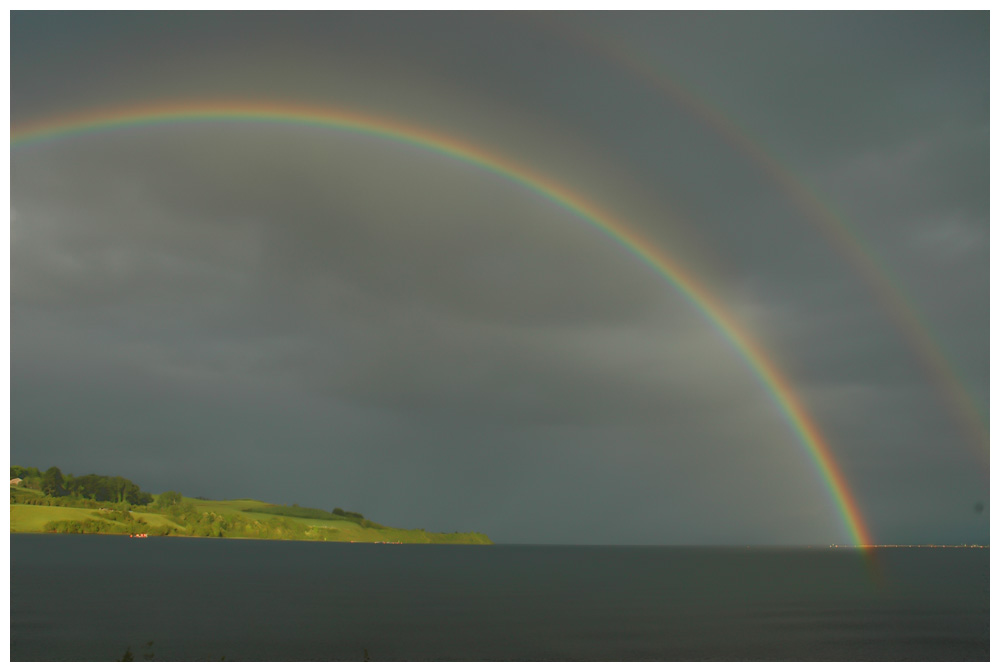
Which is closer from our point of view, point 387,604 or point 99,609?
point 99,609

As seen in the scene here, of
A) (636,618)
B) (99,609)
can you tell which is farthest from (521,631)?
(99,609)

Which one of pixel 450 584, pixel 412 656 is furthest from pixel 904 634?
pixel 450 584

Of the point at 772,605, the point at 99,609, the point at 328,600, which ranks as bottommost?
the point at 99,609

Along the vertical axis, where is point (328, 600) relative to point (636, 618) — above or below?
below

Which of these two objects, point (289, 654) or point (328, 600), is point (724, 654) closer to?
point (289, 654)

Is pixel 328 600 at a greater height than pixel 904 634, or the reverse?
pixel 904 634

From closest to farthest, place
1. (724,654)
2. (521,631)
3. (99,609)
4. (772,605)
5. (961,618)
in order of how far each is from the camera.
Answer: (724,654), (521,631), (99,609), (961,618), (772,605)
